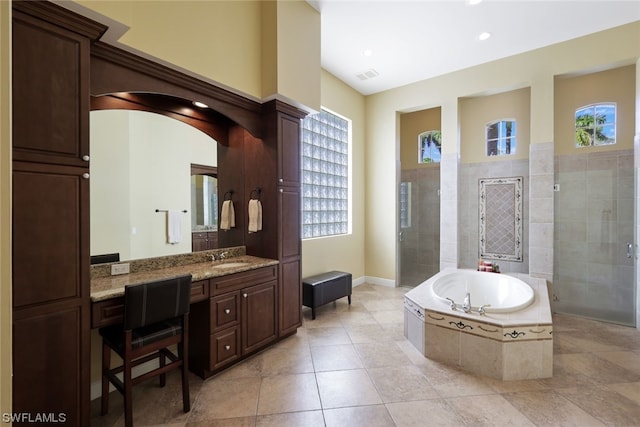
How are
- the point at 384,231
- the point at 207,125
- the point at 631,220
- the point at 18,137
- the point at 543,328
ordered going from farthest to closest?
the point at 384,231
the point at 631,220
the point at 207,125
the point at 543,328
the point at 18,137

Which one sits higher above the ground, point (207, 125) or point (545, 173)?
point (207, 125)

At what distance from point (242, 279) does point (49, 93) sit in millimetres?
1810

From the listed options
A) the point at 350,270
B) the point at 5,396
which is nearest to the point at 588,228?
the point at 350,270

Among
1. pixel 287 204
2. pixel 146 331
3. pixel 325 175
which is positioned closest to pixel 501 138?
pixel 325 175

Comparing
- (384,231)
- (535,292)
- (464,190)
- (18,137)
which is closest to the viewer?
(18,137)

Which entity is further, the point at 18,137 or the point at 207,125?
the point at 207,125

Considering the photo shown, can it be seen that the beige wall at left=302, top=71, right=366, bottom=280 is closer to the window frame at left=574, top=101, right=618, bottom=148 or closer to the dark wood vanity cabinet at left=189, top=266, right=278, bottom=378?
the dark wood vanity cabinet at left=189, top=266, right=278, bottom=378

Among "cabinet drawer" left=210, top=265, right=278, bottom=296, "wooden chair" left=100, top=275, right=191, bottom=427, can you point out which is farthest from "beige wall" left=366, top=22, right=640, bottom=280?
"wooden chair" left=100, top=275, right=191, bottom=427

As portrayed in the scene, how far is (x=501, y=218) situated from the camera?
451 centimetres

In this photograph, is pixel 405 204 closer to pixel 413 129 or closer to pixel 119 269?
pixel 413 129

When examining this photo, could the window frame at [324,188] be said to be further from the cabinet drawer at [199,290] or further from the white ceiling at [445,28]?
the cabinet drawer at [199,290]

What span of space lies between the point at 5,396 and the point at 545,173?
16.8ft

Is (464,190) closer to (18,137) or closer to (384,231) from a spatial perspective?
(384,231)

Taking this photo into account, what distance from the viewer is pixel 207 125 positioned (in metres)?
2.92
